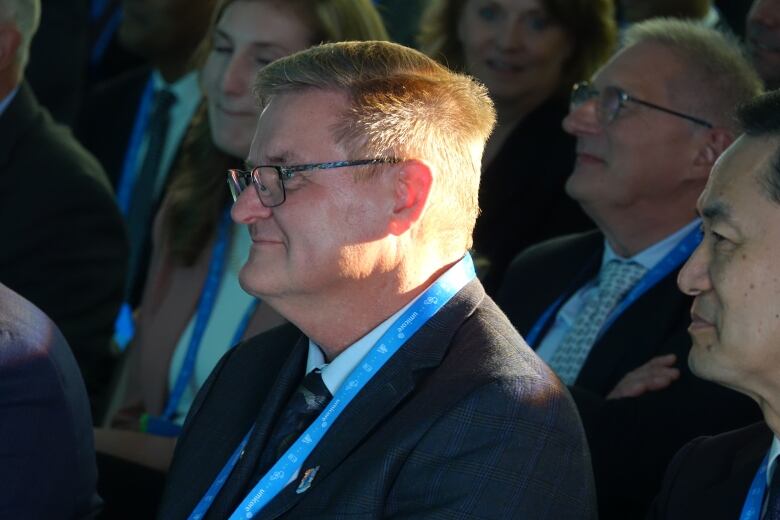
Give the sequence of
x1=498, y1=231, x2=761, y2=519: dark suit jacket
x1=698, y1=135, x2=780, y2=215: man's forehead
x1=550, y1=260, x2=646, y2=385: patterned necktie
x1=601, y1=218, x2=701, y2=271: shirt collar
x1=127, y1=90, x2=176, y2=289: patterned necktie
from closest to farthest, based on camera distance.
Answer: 1. x1=698, y1=135, x2=780, y2=215: man's forehead
2. x1=498, y1=231, x2=761, y2=519: dark suit jacket
3. x1=550, y1=260, x2=646, y2=385: patterned necktie
4. x1=601, y1=218, x2=701, y2=271: shirt collar
5. x1=127, y1=90, x2=176, y2=289: patterned necktie

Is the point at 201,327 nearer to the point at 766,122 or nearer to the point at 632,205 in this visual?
the point at 632,205

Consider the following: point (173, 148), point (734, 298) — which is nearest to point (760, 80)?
point (734, 298)

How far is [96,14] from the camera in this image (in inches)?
238

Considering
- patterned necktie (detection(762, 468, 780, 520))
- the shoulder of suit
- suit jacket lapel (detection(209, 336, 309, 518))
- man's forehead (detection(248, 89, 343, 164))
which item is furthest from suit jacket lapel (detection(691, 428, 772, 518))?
the shoulder of suit

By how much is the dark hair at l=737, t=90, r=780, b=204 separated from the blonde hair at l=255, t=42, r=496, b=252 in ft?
→ 1.62

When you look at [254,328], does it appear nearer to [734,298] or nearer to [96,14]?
[734,298]

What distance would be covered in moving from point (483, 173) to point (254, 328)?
1.02 metres

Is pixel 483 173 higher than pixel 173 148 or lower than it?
higher

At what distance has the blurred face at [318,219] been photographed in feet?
8.04

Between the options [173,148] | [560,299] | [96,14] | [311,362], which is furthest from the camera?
[96,14]

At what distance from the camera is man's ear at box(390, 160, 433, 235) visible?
244cm

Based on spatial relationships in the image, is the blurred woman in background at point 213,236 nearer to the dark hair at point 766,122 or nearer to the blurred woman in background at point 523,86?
the blurred woman in background at point 523,86

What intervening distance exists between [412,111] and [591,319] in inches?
47.9

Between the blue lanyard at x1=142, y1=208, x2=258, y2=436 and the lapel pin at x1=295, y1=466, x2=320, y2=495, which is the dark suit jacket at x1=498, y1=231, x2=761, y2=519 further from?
the blue lanyard at x1=142, y1=208, x2=258, y2=436
